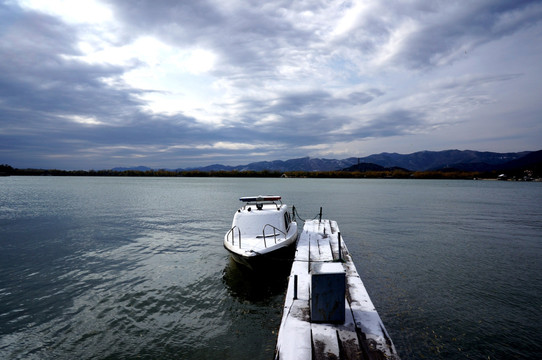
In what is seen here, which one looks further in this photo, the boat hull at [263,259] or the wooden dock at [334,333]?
the boat hull at [263,259]

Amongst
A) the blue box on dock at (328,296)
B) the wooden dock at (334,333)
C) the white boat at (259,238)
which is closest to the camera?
the wooden dock at (334,333)

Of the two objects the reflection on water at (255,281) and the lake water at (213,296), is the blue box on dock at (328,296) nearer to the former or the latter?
the lake water at (213,296)

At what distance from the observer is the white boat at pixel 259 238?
47.6 ft

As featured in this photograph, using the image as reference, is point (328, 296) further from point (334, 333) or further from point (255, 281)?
point (255, 281)

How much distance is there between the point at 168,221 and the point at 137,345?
24.5 metres

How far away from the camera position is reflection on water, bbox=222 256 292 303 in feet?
43.6

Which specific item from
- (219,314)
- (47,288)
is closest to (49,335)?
(47,288)

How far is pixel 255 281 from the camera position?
14930 millimetres

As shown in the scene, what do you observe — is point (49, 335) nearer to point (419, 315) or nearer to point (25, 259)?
point (25, 259)

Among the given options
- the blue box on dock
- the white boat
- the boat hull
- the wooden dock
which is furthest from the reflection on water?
the blue box on dock

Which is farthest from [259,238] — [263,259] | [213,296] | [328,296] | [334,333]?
[334,333]

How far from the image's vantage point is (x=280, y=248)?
49.8 ft

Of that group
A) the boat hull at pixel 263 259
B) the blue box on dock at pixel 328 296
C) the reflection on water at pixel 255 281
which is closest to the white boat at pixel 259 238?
the boat hull at pixel 263 259

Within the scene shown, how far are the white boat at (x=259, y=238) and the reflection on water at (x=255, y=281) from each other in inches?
30.8
